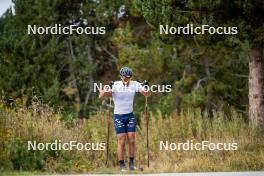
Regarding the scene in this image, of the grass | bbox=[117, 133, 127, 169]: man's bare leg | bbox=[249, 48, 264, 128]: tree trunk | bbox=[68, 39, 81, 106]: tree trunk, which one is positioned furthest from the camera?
bbox=[68, 39, 81, 106]: tree trunk

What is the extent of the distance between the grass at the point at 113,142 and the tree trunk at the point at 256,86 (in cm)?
141

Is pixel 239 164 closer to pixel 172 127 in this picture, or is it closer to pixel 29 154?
pixel 172 127

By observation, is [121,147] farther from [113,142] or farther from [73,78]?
[73,78]

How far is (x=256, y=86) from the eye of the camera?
19.2 meters

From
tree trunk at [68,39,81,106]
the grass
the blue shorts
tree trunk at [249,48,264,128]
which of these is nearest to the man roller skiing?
the blue shorts

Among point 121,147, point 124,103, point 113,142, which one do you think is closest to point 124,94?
point 124,103

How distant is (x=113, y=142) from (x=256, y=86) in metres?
4.71

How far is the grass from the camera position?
14844 millimetres

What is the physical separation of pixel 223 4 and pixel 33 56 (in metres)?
11.3

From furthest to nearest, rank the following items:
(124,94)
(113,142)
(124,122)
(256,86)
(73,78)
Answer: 1. (73,78)
2. (256,86)
3. (113,142)
4. (124,122)
5. (124,94)

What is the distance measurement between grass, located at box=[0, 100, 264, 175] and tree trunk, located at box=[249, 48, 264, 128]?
55.5 inches

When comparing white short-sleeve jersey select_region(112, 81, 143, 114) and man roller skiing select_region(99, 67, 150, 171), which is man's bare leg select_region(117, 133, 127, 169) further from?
white short-sleeve jersey select_region(112, 81, 143, 114)

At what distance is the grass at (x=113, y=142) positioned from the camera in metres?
14.8

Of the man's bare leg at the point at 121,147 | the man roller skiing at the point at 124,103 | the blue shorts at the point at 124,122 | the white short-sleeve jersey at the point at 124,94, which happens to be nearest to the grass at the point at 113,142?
the man's bare leg at the point at 121,147
